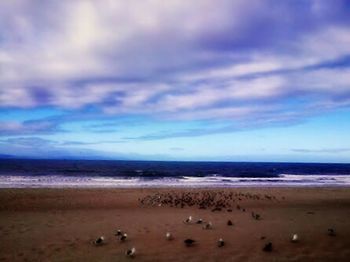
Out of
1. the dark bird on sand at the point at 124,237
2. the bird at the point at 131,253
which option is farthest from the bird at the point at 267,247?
the dark bird on sand at the point at 124,237

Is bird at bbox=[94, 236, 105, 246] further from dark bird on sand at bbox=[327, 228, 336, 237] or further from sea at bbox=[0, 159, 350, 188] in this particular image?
sea at bbox=[0, 159, 350, 188]

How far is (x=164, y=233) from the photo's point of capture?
10547 millimetres

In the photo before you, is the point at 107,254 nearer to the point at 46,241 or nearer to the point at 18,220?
the point at 46,241

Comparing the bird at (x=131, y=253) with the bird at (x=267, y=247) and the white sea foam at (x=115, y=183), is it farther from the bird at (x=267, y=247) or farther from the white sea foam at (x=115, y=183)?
the white sea foam at (x=115, y=183)

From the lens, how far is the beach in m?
8.58

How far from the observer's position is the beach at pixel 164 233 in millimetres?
8578

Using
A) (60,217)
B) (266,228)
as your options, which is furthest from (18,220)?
(266,228)

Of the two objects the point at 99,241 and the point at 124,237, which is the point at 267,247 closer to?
the point at 124,237

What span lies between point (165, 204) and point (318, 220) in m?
6.82

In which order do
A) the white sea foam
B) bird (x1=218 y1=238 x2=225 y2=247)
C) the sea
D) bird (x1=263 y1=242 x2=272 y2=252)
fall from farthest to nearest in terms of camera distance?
1. the sea
2. the white sea foam
3. bird (x1=218 y1=238 x2=225 y2=247)
4. bird (x1=263 y1=242 x2=272 y2=252)

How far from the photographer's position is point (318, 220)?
508 inches

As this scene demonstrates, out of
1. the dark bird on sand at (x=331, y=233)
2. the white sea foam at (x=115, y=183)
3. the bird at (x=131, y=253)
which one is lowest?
the bird at (x=131, y=253)

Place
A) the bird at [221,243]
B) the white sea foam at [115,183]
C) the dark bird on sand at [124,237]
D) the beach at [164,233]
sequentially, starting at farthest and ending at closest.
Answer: the white sea foam at [115,183] → the dark bird on sand at [124,237] → the bird at [221,243] → the beach at [164,233]

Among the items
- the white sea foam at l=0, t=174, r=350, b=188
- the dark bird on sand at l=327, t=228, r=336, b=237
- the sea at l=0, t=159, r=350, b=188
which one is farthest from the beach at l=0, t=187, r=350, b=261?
the sea at l=0, t=159, r=350, b=188
